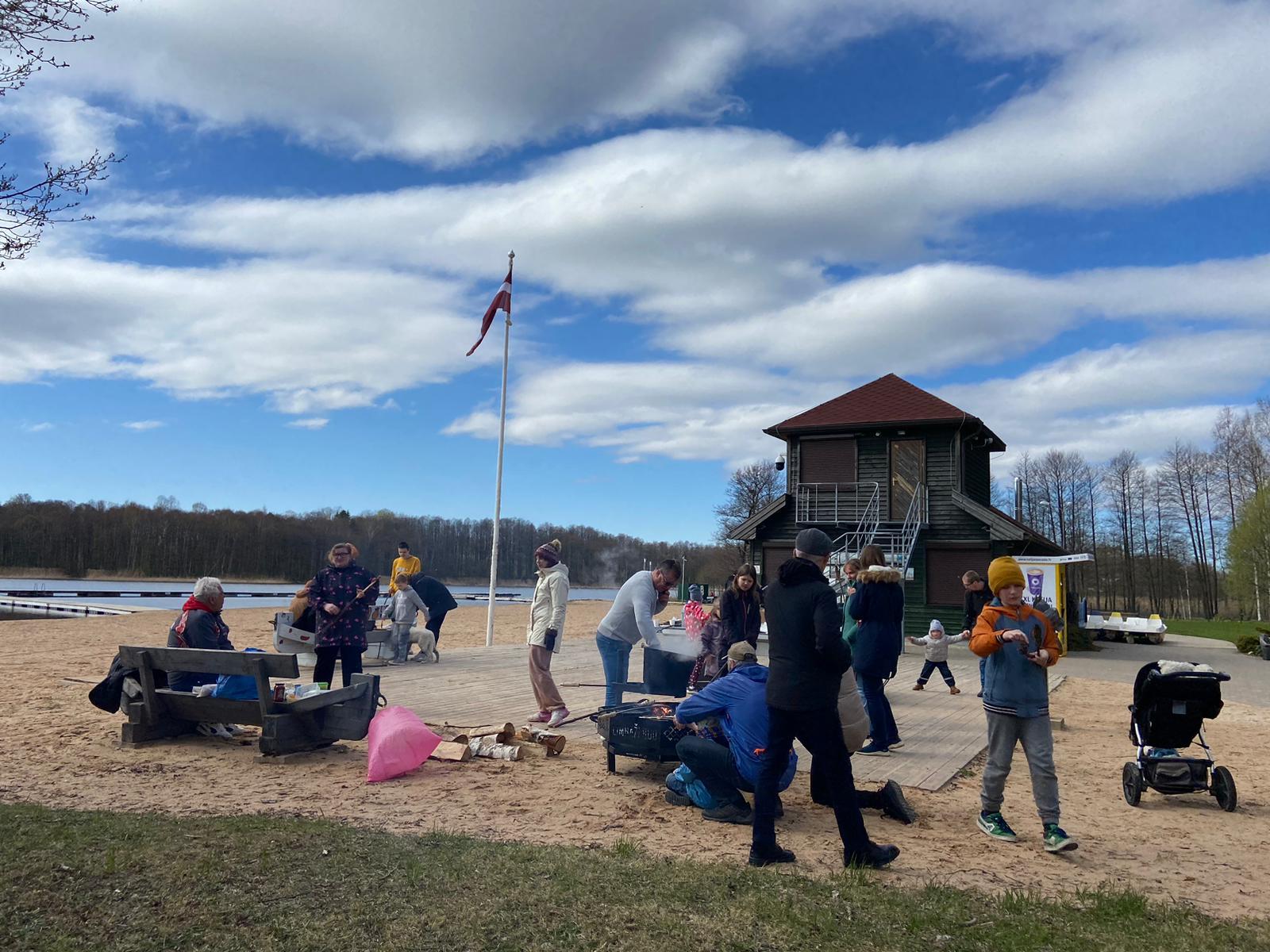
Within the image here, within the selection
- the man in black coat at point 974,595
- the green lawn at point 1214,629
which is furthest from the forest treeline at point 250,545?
the man in black coat at point 974,595

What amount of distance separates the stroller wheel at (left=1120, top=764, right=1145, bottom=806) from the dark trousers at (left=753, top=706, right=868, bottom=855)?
9.97 ft

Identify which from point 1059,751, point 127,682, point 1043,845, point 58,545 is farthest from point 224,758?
point 58,545

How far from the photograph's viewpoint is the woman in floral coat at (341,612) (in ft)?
29.0

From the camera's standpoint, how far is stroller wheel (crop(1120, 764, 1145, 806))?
6730 millimetres

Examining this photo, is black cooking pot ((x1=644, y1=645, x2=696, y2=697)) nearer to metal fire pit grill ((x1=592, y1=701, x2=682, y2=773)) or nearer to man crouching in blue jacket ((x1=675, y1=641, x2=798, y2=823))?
metal fire pit grill ((x1=592, y1=701, x2=682, y2=773))

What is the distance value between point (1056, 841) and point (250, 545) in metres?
90.3

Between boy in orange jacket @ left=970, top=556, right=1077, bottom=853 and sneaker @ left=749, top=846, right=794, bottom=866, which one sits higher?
boy in orange jacket @ left=970, top=556, right=1077, bottom=853

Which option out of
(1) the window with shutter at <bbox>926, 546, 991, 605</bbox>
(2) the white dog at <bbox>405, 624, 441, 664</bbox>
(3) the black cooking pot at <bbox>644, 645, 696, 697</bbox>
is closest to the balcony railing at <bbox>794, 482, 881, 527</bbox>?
(1) the window with shutter at <bbox>926, 546, 991, 605</bbox>

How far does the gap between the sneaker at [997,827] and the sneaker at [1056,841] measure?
0.82ft

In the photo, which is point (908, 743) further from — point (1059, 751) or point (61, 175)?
point (61, 175)

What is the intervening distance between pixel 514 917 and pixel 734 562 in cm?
5792

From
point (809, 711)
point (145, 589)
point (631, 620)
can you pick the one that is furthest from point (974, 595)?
point (145, 589)

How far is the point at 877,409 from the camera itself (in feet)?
84.8

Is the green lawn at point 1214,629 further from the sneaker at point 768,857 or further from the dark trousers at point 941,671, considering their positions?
the sneaker at point 768,857
